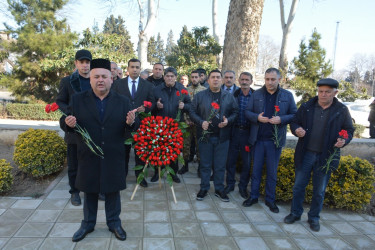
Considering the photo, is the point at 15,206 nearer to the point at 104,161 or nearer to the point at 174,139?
the point at 104,161

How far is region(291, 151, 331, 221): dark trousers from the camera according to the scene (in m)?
3.85

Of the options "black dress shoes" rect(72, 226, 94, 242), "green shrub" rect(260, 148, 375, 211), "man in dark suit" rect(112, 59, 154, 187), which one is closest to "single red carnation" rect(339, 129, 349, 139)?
"green shrub" rect(260, 148, 375, 211)

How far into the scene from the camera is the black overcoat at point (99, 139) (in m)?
3.09

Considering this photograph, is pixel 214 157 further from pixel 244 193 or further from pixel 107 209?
pixel 107 209

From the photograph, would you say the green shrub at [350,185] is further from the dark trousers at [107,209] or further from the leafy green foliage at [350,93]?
the leafy green foliage at [350,93]

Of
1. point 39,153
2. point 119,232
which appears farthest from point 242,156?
point 39,153

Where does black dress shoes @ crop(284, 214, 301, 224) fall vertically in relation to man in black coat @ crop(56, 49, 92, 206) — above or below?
below

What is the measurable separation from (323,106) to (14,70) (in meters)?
14.2

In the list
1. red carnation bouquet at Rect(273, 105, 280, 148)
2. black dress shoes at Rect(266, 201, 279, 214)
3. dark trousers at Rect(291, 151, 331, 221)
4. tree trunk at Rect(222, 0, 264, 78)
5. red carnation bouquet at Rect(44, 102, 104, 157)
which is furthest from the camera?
tree trunk at Rect(222, 0, 264, 78)

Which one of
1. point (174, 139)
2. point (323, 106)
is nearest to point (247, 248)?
point (174, 139)

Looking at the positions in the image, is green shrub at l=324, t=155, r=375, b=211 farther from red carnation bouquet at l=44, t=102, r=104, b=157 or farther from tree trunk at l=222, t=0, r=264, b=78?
red carnation bouquet at l=44, t=102, r=104, b=157

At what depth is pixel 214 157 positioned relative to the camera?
472cm

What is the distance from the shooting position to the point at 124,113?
321 centimetres

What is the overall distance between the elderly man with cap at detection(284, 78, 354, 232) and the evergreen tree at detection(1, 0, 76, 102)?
12.4 metres
